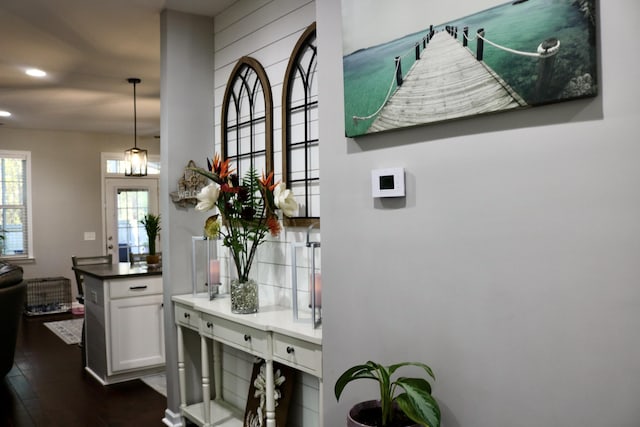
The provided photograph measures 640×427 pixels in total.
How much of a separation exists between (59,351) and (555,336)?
5207mm

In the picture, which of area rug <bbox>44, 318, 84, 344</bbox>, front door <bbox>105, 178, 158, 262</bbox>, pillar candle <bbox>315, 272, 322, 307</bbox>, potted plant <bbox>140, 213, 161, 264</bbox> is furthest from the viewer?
front door <bbox>105, 178, 158, 262</bbox>

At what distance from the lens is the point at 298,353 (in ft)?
7.48

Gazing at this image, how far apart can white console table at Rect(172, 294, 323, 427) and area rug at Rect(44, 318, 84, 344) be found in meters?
2.97

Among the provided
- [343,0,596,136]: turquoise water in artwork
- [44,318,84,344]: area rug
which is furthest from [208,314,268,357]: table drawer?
[44,318,84,344]: area rug

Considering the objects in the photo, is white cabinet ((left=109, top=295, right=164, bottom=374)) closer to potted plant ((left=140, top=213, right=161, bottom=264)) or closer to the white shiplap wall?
potted plant ((left=140, top=213, right=161, bottom=264))

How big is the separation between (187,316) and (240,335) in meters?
0.71

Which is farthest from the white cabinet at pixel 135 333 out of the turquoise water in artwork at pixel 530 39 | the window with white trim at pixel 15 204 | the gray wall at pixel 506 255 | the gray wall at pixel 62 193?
the window with white trim at pixel 15 204

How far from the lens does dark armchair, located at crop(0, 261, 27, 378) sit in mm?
4023

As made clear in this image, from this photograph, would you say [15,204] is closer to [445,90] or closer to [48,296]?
[48,296]

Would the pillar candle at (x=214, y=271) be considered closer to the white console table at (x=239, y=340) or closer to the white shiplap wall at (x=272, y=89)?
the white console table at (x=239, y=340)

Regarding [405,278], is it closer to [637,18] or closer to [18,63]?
[637,18]

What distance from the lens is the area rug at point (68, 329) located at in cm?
581

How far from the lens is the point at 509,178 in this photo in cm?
143

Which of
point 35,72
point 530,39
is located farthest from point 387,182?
point 35,72
